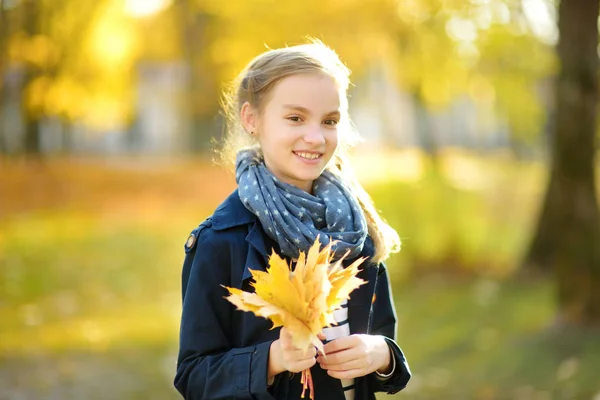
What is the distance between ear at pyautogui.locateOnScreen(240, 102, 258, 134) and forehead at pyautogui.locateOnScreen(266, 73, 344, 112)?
0.17 m

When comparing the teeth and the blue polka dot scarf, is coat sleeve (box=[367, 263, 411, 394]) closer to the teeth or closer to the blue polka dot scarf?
the blue polka dot scarf

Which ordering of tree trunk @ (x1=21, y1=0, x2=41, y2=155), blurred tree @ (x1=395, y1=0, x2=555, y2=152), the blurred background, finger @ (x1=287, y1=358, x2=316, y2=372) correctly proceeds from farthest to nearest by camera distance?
tree trunk @ (x1=21, y1=0, x2=41, y2=155) < blurred tree @ (x1=395, y1=0, x2=555, y2=152) < the blurred background < finger @ (x1=287, y1=358, x2=316, y2=372)

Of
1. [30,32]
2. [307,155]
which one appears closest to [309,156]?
[307,155]

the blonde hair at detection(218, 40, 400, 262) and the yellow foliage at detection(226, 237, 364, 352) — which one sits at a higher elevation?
the blonde hair at detection(218, 40, 400, 262)

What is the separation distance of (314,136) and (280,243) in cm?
31

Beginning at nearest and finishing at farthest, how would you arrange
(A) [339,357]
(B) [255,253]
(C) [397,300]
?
1. (A) [339,357]
2. (B) [255,253]
3. (C) [397,300]

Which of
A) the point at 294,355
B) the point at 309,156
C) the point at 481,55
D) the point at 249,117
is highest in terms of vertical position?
the point at 481,55

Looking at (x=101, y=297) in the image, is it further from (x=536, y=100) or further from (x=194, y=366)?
(x=194, y=366)

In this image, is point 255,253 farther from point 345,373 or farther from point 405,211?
point 405,211

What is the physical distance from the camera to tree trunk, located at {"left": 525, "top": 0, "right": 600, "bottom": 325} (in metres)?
7.68

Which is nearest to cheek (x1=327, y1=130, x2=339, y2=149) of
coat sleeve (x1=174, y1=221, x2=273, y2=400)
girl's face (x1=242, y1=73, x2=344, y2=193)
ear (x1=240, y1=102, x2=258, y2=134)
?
girl's face (x1=242, y1=73, x2=344, y2=193)

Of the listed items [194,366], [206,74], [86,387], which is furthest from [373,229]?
[206,74]

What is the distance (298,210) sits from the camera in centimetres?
228

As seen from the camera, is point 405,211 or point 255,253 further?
point 405,211
